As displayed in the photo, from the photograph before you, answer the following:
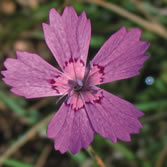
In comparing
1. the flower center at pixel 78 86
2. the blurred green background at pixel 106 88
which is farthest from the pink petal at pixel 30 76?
the blurred green background at pixel 106 88

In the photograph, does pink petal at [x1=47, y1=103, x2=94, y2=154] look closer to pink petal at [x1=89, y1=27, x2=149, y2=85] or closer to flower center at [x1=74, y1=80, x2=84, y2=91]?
flower center at [x1=74, y1=80, x2=84, y2=91]

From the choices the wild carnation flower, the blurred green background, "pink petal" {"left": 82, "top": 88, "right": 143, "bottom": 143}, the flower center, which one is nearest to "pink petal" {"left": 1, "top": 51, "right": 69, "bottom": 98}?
the wild carnation flower

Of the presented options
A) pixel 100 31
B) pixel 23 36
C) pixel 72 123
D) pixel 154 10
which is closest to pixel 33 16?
pixel 23 36

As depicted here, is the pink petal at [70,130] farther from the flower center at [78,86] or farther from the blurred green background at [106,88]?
the blurred green background at [106,88]

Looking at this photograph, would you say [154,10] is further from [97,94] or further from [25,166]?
[25,166]

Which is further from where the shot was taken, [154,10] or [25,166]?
[154,10]

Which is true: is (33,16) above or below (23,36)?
above
